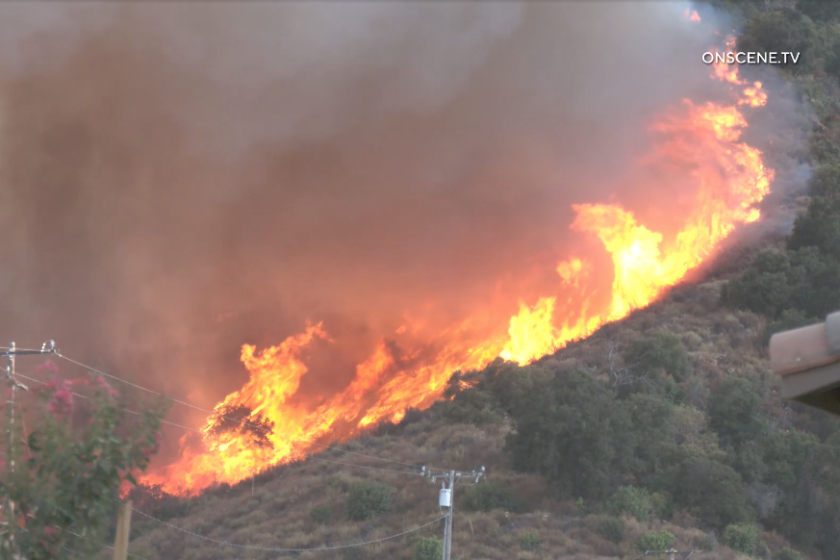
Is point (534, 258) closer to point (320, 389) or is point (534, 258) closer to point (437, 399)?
point (437, 399)

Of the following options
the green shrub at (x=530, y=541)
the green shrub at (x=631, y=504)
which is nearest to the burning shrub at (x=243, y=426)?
the green shrub at (x=530, y=541)

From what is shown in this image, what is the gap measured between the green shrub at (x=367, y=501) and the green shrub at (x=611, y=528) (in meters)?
7.41

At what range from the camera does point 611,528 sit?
1185 inches

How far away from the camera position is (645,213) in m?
51.7

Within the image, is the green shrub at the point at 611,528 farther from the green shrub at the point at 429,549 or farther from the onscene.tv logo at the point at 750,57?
the onscene.tv logo at the point at 750,57

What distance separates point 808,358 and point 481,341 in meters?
45.4

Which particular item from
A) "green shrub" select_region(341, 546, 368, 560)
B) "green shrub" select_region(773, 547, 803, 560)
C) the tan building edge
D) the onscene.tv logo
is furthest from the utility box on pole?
the onscene.tv logo

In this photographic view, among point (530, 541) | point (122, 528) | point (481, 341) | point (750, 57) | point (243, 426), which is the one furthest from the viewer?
point (750, 57)

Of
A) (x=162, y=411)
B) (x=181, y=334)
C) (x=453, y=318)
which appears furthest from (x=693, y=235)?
(x=162, y=411)

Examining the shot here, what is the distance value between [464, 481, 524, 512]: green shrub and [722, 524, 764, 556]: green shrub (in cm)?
654

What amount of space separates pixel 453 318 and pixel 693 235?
1354 cm

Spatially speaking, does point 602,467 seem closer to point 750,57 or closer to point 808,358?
point 808,358

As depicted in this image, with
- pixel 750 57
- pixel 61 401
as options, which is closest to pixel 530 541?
pixel 61 401

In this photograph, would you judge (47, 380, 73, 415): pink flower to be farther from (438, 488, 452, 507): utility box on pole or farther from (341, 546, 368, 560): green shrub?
(341, 546, 368, 560): green shrub
